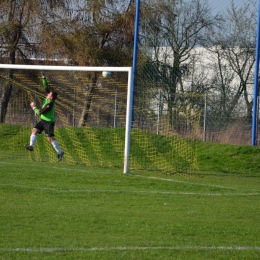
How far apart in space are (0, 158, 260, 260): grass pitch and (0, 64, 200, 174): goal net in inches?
185

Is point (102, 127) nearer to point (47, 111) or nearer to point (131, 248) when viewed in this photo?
point (47, 111)

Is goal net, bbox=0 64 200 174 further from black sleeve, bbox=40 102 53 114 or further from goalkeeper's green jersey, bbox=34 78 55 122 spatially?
black sleeve, bbox=40 102 53 114

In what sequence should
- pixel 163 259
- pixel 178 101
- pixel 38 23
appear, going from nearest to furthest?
pixel 163 259 → pixel 178 101 → pixel 38 23

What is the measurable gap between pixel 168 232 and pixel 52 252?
184 centimetres

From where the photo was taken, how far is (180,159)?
61.6 ft

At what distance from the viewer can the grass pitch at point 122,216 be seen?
6.77 meters

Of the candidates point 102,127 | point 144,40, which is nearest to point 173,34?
point 144,40

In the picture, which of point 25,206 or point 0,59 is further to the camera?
point 0,59

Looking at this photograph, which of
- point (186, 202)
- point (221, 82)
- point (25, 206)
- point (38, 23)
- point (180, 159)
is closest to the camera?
point (25, 206)

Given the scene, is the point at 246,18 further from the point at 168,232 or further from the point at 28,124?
the point at 168,232

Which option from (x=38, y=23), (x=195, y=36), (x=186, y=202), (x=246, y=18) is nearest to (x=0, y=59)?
(x=38, y=23)

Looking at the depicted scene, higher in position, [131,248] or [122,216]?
[122,216]

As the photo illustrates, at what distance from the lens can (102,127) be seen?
22578 mm

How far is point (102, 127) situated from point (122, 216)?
13.7m
